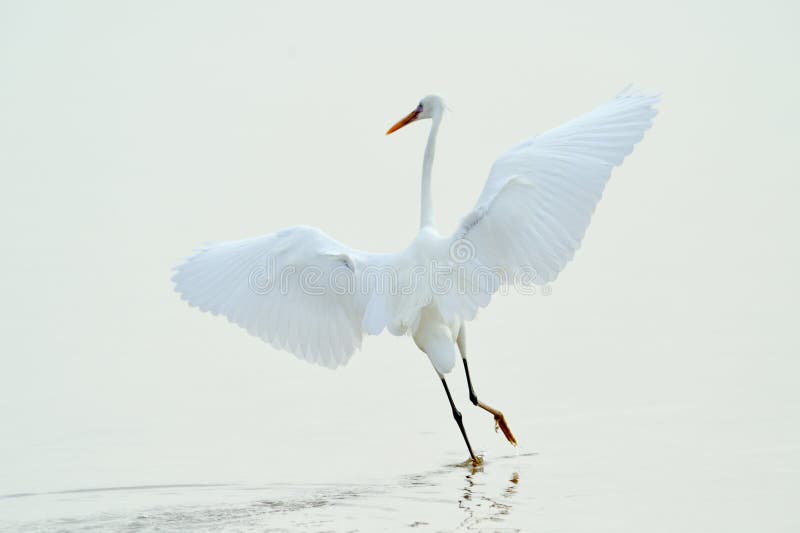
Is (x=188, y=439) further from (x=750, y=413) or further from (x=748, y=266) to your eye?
(x=748, y=266)

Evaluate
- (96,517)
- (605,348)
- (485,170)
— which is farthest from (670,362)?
(485,170)

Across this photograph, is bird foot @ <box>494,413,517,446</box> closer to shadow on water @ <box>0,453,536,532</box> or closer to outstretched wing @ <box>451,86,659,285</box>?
shadow on water @ <box>0,453,536,532</box>

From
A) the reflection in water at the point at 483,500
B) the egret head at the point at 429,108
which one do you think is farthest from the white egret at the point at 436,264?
the egret head at the point at 429,108

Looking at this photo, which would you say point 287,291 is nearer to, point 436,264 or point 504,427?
point 436,264

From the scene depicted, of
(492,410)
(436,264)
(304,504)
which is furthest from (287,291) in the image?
(304,504)

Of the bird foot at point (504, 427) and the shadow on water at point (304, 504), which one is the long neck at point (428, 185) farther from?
the shadow on water at point (304, 504)

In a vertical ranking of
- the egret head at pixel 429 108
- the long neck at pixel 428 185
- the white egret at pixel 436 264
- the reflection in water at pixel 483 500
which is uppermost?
the egret head at pixel 429 108

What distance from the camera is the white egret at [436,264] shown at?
7879 mm

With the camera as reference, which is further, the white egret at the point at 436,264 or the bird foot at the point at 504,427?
the bird foot at the point at 504,427

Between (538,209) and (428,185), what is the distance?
1065 millimetres

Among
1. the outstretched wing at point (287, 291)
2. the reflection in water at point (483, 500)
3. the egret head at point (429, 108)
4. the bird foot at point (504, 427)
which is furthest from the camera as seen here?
the egret head at point (429, 108)

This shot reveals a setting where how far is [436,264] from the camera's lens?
7.98 metres

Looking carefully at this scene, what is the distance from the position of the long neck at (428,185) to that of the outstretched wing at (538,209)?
58 centimetres

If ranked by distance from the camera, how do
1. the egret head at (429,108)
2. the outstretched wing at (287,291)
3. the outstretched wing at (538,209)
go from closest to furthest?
the outstretched wing at (538,209) < the outstretched wing at (287,291) < the egret head at (429,108)
